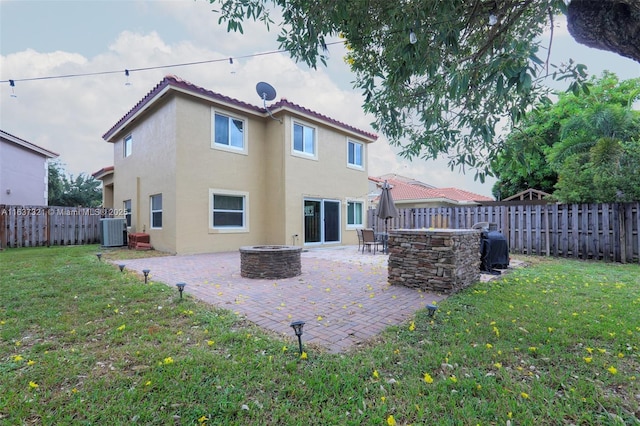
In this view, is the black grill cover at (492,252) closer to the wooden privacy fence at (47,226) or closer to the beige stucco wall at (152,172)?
the beige stucco wall at (152,172)

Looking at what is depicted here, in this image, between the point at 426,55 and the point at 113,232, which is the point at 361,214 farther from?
the point at 426,55

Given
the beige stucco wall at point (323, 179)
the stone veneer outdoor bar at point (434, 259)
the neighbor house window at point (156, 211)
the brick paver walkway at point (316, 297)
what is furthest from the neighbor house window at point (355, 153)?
the stone veneer outdoor bar at point (434, 259)

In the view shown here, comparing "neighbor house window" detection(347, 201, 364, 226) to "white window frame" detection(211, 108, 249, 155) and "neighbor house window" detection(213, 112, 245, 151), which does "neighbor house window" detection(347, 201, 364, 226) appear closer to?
"white window frame" detection(211, 108, 249, 155)

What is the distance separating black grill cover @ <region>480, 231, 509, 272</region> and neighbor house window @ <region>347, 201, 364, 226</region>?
811cm

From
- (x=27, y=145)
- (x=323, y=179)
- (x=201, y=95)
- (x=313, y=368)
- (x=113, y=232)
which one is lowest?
(x=313, y=368)

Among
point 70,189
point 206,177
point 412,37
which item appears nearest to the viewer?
point 412,37

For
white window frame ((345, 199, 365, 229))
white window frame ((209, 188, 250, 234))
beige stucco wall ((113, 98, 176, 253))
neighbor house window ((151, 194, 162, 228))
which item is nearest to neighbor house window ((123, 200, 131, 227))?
beige stucco wall ((113, 98, 176, 253))

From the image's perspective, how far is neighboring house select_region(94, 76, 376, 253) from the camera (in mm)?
10344

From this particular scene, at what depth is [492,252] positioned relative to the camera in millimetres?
7234

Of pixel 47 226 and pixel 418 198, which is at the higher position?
pixel 418 198

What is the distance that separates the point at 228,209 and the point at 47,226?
308 inches

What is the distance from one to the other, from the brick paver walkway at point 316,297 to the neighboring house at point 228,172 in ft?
10.5

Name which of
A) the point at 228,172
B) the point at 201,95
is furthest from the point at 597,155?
the point at 201,95

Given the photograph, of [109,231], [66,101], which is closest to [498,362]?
[109,231]
